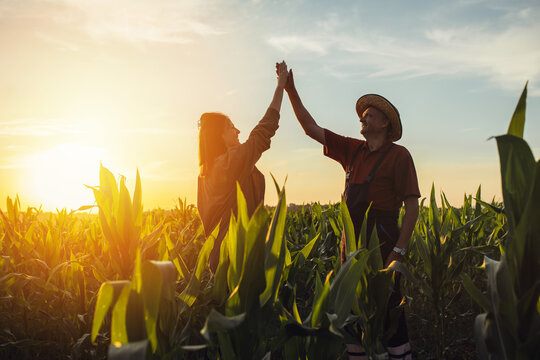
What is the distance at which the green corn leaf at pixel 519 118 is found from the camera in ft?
3.72

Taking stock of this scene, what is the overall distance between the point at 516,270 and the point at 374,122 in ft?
6.18

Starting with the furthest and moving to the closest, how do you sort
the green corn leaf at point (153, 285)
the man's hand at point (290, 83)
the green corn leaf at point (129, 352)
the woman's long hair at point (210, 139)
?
1. the man's hand at point (290, 83)
2. the woman's long hair at point (210, 139)
3. the green corn leaf at point (153, 285)
4. the green corn leaf at point (129, 352)

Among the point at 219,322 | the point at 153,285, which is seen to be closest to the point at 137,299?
the point at 153,285

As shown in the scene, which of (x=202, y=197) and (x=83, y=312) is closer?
(x=202, y=197)

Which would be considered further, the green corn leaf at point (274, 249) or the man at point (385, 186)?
the man at point (385, 186)

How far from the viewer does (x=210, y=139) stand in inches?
113

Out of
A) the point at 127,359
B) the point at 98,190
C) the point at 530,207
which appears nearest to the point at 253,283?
the point at 127,359

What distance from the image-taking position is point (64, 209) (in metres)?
5.63

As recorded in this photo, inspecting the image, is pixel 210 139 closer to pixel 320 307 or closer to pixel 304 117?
pixel 304 117

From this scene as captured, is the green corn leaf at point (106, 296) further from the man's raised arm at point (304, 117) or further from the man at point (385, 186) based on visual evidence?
the man's raised arm at point (304, 117)

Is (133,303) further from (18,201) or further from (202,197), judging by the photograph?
(18,201)

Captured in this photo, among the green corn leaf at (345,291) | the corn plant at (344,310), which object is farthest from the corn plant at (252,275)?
the green corn leaf at (345,291)

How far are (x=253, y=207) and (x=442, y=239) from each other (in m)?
1.34

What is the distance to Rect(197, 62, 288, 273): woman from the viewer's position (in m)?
2.62
